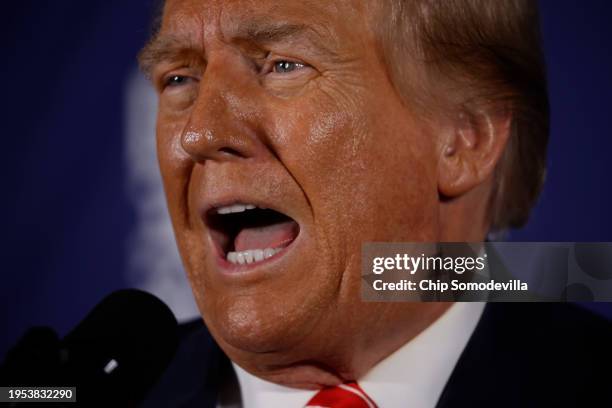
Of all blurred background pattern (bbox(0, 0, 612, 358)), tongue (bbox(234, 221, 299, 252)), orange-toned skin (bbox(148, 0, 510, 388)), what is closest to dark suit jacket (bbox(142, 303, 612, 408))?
orange-toned skin (bbox(148, 0, 510, 388))

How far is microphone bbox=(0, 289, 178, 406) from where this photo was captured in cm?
80

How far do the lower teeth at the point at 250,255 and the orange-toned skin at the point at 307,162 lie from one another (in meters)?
0.04

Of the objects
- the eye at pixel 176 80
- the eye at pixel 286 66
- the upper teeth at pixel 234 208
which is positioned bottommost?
the upper teeth at pixel 234 208

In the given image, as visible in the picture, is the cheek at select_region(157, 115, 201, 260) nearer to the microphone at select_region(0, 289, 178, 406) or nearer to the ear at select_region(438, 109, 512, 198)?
the microphone at select_region(0, 289, 178, 406)

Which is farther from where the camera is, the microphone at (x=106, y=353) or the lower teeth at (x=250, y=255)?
the lower teeth at (x=250, y=255)

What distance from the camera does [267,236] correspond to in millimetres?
1148

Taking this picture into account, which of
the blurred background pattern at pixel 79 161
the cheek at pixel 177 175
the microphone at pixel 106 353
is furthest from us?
the blurred background pattern at pixel 79 161

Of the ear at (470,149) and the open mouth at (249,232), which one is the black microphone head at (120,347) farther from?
the ear at (470,149)

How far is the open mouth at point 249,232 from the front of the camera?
1.11 metres

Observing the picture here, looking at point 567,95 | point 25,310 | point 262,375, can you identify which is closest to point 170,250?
point 25,310

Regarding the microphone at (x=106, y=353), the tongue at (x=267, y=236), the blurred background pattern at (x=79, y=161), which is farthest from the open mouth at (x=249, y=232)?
the blurred background pattern at (x=79, y=161)

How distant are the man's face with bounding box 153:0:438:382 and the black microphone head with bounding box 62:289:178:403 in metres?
0.10

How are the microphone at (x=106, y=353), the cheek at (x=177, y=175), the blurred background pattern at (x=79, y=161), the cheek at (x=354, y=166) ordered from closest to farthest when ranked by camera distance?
the microphone at (x=106, y=353) < the cheek at (x=354, y=166) < the cheek at (x=177, y=175) < the blurred background pattern at (x=79, y=161)

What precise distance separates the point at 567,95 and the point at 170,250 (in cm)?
93
